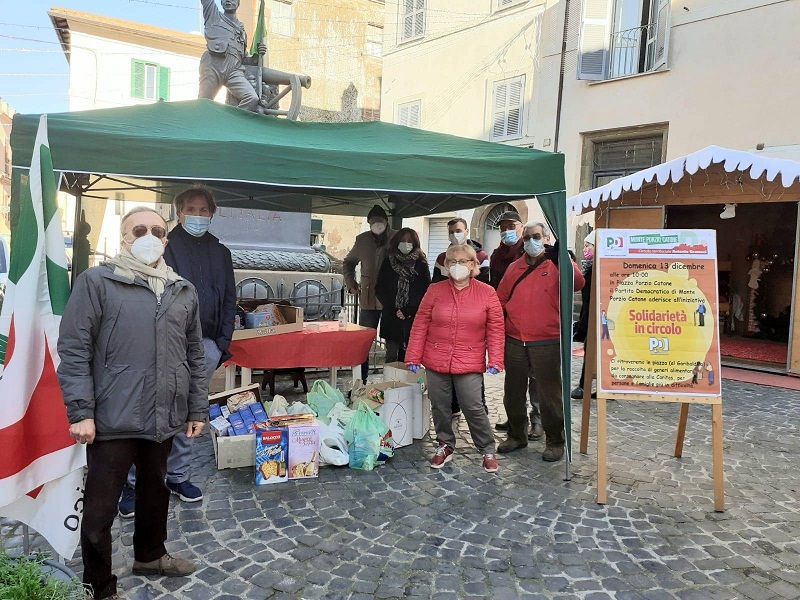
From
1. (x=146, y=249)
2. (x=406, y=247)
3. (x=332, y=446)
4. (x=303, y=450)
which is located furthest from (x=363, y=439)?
(x=146, y=249)

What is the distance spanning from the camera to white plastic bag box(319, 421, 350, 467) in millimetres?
3910

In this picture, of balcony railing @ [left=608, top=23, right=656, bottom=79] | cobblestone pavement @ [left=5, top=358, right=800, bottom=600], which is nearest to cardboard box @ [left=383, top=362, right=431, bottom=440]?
cobblestone pavement @ [left=5, top=358, right=800, bottom=600]

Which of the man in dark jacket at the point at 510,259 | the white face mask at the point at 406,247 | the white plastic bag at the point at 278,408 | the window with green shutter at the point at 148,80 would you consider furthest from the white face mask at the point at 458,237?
the window with green shutter at the point at 148,80

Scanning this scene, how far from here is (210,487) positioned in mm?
3557

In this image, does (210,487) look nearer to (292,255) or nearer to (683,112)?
(292,255)

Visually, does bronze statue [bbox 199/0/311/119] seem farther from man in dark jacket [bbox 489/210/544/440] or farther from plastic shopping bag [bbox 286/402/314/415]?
plastic shopping bag [bbox 286/402/314/415]

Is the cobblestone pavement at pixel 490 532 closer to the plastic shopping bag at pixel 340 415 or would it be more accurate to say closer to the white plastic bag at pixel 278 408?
the plastic shopping bag at pixel 340 415

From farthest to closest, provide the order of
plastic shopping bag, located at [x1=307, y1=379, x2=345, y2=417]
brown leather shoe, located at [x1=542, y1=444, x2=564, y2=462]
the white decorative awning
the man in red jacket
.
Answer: the white decorative awning < plastic shopping bag, located at [x1=307, y1=379, x2=345, y2=417] < brown leather shoe, located at [x1=542, y1=444, x2=564, y2=462] < the man in red jacket

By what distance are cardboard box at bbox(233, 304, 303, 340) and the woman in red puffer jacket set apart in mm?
1354

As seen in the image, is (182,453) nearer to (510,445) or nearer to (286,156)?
(286,156)

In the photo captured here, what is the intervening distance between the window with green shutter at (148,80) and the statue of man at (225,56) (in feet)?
63.1

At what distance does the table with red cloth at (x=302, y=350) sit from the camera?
468cm

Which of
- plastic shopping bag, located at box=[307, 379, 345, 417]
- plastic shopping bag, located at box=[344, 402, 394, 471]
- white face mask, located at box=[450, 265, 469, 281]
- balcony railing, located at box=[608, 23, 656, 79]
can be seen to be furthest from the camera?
balcony railing, located at box=[608, 23, 656, 79]

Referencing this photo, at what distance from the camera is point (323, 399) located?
444 centimetres
